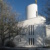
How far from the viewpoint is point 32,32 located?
26.1 m

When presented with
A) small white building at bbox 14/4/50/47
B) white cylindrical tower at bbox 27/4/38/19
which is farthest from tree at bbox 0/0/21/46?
white cylindrical tower at bbox 27/4/38/19

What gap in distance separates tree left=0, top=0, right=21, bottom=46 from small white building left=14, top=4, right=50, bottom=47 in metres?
2.97

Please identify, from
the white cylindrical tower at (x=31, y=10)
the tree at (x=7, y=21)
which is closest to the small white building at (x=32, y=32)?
the white cylindrical tower at (x=31, y=10)

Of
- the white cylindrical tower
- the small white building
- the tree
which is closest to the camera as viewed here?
the tree

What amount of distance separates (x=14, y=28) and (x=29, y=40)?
5.62 m

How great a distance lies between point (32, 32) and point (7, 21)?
763 cm

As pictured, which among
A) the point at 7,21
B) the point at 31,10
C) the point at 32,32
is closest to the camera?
the point at 7,21

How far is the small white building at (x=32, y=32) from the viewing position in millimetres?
24797

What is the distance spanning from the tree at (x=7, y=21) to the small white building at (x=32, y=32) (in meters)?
2.97

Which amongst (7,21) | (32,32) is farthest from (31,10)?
(7,21)

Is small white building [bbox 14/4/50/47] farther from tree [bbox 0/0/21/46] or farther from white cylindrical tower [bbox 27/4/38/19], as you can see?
tree [bbox 0/0/21/46]

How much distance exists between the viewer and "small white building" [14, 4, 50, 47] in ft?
81.4

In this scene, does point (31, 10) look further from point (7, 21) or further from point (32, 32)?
point (7, 21)

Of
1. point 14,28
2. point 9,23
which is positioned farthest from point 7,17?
point 14,28
